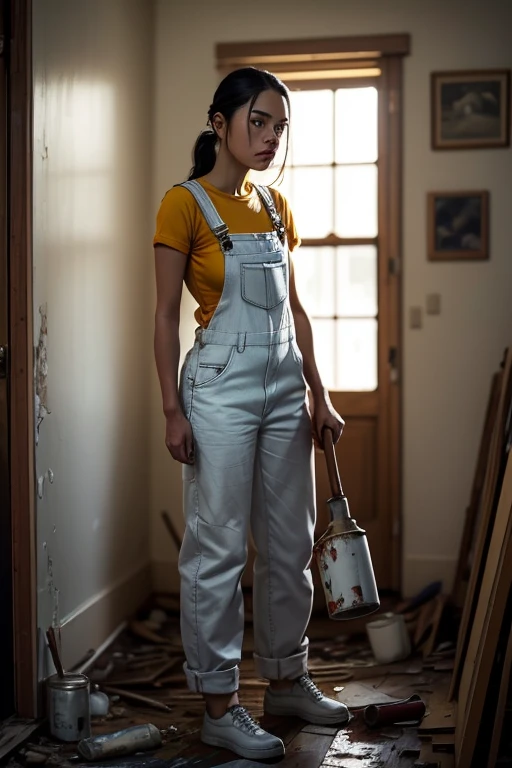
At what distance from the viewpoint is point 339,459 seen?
4496mm

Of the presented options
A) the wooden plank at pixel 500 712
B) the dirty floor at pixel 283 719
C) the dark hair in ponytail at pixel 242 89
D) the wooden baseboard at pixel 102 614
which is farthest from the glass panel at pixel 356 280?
the wooden plank at pixel 500 712

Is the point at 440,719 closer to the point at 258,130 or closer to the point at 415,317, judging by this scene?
the point at 258,130

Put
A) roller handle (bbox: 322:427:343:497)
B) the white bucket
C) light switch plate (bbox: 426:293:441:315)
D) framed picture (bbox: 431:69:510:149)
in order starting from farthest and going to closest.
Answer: light switch plate (bbox: 426:293:441:315) < framed picture (bbox: 431:69:510:149) < the white bucket < roller handle (bbox: 322:427:343:497)

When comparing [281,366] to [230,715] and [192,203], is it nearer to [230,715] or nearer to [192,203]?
[192,203]

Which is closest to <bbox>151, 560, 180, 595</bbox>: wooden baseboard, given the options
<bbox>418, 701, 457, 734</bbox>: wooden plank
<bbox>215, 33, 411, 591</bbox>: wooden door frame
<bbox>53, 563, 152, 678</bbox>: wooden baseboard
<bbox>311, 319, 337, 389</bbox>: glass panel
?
<bbox>53, 563, 152, 678</bbox>: wooden baseboard

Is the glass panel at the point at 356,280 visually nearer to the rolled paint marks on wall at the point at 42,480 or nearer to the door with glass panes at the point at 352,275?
the door with glass panes at the point at 352,275

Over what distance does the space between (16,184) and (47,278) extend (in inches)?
12.8

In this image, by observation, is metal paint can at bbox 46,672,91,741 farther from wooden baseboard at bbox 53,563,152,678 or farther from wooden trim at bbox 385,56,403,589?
wooden trim at bbox 385,56,403,589

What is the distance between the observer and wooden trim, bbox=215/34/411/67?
14.2 feet

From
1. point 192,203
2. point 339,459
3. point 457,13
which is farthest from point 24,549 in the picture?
point 457,13

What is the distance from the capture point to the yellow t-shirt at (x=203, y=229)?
2680 mm

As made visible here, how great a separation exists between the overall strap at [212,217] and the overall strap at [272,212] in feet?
0.67

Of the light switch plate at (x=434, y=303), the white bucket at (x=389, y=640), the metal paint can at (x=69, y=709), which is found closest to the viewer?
the metal paint can at (x=69, y=709)

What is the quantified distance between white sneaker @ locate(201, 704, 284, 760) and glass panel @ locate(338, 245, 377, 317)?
216 centimetres
